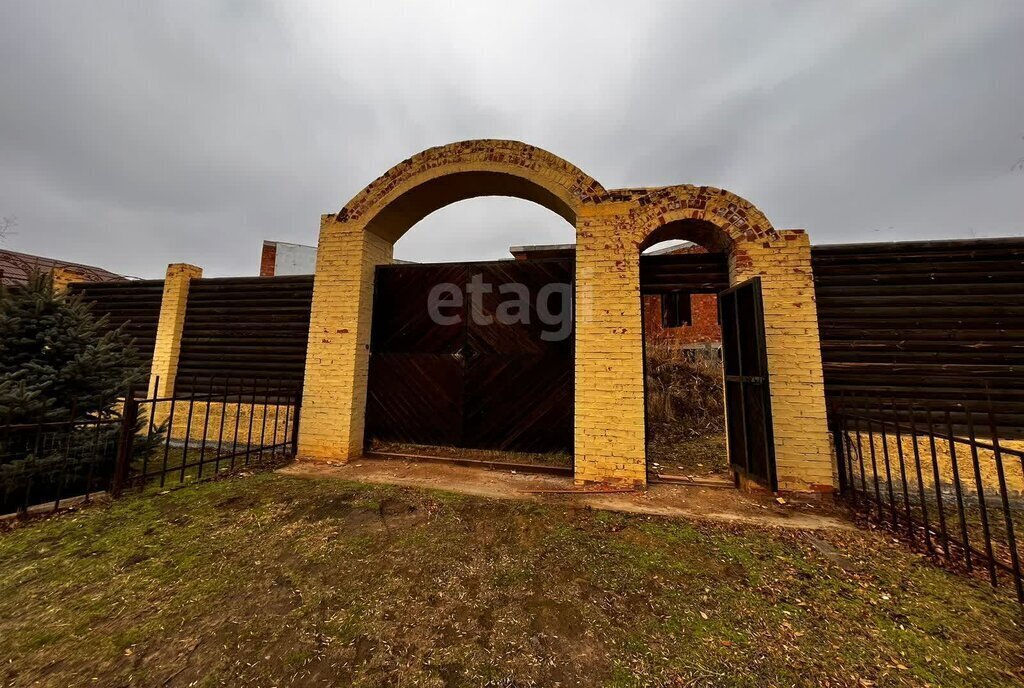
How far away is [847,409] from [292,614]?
6.18 meters

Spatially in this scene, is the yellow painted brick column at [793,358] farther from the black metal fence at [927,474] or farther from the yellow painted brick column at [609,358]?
the yellow painted brick column at [609,358]

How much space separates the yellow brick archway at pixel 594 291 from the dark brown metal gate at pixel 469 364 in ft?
1.36

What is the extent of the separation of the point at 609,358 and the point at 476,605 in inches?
133

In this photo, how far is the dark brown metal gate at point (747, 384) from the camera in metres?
4.21

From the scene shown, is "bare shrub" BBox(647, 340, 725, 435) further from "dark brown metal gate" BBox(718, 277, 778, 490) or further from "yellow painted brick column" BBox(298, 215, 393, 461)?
"yellow painted brick column" BBox(298, 215, 393, 461)

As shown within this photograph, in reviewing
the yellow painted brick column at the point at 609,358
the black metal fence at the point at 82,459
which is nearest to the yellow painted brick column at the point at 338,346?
the black metal fence at the point at 82,459

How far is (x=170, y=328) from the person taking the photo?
6.93m

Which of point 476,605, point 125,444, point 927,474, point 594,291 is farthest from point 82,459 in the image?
point 927,474

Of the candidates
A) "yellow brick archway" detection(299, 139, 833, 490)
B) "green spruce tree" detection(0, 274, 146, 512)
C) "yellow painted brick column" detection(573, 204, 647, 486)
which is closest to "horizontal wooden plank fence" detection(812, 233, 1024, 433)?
"yellow brick archway" detection(299, 139, 833, 490)

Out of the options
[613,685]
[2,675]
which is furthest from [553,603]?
[2,675]

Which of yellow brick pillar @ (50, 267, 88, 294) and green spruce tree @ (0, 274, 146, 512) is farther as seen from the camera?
yellow brick pillar @ (50, 267, 88, 294)

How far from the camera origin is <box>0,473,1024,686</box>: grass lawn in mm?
1854

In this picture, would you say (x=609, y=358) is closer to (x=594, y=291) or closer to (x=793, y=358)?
(x=594, y=291)

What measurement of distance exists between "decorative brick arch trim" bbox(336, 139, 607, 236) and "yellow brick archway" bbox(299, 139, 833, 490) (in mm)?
18
